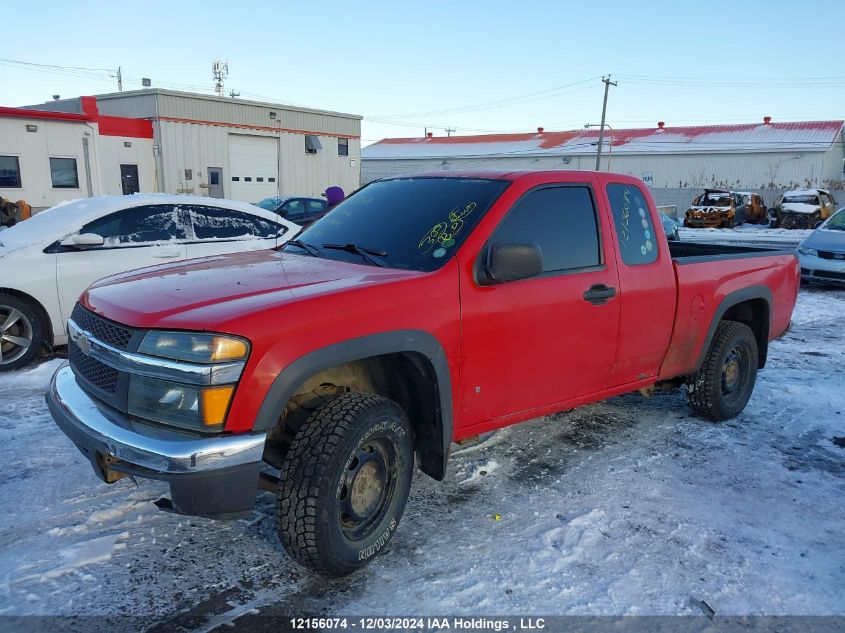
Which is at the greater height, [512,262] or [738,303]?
[512,262]

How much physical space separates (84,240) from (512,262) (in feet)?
15.0

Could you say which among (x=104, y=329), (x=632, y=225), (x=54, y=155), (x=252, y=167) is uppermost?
(x=54, y=155)

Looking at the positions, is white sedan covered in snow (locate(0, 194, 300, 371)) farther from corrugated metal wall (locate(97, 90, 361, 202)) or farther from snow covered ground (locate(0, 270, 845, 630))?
corrugated metal wall (locate(97, 90, 361, 202))

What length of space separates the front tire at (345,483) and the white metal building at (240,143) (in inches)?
998

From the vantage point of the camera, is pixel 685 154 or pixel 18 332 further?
pixel 685 154

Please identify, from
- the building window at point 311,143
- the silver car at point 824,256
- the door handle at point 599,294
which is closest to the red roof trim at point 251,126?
the building window at point 311,143

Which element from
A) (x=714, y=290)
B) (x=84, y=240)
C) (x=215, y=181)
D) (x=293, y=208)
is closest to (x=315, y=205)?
(x=293, y=208)

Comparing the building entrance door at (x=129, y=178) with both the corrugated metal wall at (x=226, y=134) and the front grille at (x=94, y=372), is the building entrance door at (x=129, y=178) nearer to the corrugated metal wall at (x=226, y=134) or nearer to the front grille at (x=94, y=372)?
the corrugated metal wall at (x=226, y=134)

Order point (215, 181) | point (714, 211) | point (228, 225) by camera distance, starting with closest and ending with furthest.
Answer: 1. point (228, 225)
2. point (714, 211)
3. point (215, 181)

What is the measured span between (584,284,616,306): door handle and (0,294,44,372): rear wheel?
5090 millimetres

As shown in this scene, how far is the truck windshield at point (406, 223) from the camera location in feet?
11.2

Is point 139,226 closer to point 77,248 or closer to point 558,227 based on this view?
point 77,248

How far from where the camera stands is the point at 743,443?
471 cm

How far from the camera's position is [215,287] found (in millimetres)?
2938
